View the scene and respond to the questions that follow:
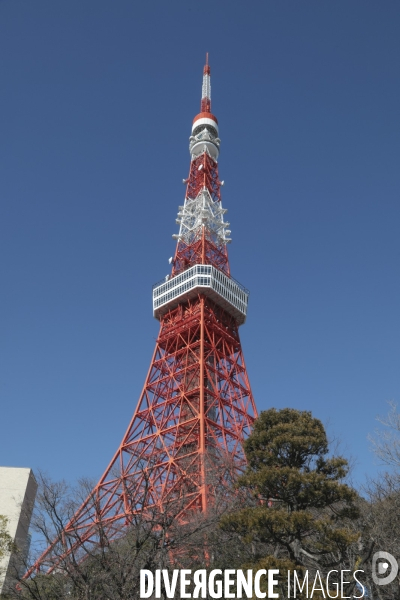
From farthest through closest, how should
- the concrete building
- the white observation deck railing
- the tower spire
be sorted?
the tower spire → the white observation deck railing → the concrete building

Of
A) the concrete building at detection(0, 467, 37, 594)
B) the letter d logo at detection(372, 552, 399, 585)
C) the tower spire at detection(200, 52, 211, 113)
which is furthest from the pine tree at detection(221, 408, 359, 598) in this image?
the tower spire at detection(200, 52, 211, 113)

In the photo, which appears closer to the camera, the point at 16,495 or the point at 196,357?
the point at 16,495

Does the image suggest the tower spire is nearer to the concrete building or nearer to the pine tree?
the concrete building

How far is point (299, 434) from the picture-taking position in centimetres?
1166

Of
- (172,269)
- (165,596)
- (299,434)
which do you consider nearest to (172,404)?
(172,269)

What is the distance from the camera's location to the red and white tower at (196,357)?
2008 cm

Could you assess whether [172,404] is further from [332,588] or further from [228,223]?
[332,588]

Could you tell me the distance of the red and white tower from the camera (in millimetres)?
20078

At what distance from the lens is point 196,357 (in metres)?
25.2

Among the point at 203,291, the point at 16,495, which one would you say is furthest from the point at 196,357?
the point at 16,495

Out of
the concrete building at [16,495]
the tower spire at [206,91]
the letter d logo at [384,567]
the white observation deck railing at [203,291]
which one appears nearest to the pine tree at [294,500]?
the letter d logo at [384,567]

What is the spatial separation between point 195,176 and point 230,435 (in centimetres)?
1679

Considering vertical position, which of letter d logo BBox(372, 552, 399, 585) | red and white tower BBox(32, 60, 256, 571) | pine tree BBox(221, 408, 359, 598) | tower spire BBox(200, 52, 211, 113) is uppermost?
tower spire BBox(200, 52, 211, 113)

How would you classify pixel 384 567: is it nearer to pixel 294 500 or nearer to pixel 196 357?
pixel 294 500
